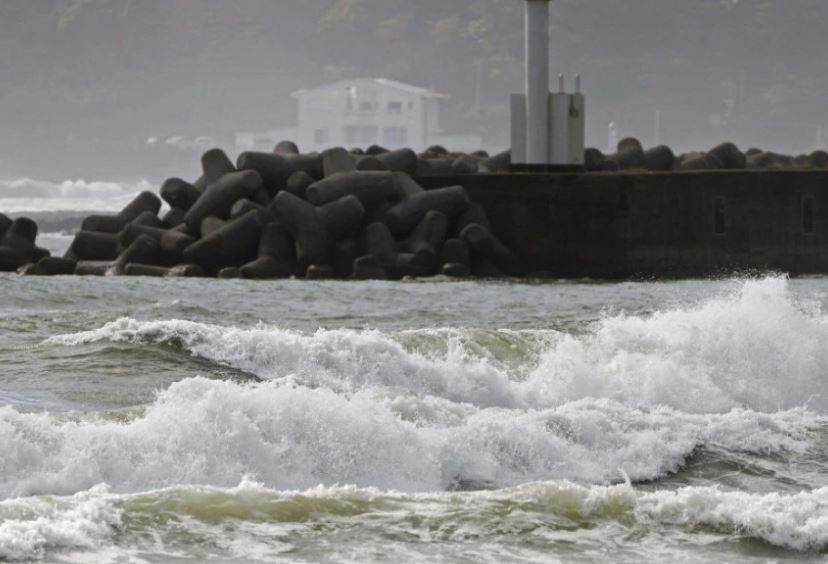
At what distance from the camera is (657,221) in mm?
20391

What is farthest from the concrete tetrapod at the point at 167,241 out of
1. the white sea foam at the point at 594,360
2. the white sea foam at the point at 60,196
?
the white sea foam at the point at 60,196

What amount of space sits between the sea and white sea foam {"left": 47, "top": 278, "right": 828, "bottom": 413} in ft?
0.06

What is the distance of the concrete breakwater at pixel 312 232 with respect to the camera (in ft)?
64.3

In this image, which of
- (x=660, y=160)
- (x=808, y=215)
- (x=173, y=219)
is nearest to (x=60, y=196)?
(x=173, y=219)

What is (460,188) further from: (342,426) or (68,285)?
(342,426)

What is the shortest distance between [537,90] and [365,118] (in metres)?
68.8

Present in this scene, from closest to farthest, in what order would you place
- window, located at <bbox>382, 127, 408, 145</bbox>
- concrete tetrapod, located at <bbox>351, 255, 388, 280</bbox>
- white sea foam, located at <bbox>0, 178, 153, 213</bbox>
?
concrete tetrapod, located at <bbox>351, 255, 388, 280</bbox>, white sea foam, located at <bbox>0, 178, 153, 213</bbox>, window, located at <bbox>382, 127, 408, 145</bbox>

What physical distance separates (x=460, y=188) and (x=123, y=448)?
1279cm

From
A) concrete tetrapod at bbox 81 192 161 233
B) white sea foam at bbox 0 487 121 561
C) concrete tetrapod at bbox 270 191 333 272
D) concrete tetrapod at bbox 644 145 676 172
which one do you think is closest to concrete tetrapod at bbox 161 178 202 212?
concrete tetrapod at bbox 81 192 161 233

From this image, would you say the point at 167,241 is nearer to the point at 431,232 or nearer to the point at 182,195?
the point at 182,195

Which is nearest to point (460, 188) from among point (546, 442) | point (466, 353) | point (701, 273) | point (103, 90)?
point (701, 273)

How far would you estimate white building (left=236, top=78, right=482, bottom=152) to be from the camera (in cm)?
8956

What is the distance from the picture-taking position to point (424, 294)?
17.3m

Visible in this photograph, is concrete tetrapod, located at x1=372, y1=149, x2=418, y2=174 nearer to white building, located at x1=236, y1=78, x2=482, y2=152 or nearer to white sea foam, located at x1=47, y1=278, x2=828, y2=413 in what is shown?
white sea foam, located at x1=47, y1=278, x2=828, y2=413
